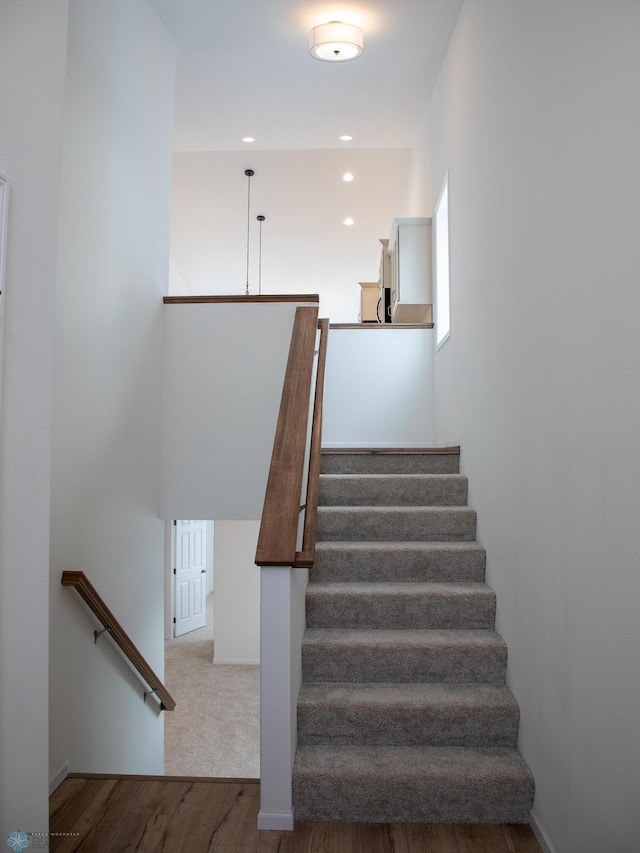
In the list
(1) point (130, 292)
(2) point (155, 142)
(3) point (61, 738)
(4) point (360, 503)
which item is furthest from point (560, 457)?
(2) point (155, 142)

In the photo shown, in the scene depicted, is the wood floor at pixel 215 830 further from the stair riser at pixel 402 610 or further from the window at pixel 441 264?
the window at pixel 441 264

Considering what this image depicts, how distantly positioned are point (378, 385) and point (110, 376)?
2.58 metres

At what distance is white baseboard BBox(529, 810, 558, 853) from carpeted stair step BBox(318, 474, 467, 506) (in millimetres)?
1756

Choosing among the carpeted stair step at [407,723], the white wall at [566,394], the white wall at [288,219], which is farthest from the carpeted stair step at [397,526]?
the white wall at [288,219]

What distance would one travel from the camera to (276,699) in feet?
7.39

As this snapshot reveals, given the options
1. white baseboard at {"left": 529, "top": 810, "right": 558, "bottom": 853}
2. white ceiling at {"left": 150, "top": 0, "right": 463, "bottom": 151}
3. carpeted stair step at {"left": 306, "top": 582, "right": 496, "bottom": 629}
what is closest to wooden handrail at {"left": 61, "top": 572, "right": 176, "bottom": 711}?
carpeted stair step at {"left": 306, "top": 582, "right": 496, "bottom": 629}

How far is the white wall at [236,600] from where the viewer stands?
955cm

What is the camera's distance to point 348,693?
105 inches

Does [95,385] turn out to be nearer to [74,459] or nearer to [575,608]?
[74,459]

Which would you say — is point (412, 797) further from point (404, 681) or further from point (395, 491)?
point (395, 491)

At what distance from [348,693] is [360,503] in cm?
133

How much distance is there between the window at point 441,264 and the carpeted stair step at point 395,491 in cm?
133

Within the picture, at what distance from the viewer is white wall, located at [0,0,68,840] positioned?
6.25 feet

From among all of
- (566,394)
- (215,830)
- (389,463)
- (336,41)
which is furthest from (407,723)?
(336,41)
